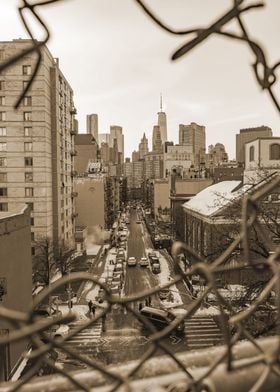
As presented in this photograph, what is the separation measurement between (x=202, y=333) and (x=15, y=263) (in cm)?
894

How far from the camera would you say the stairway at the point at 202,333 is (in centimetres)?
1585

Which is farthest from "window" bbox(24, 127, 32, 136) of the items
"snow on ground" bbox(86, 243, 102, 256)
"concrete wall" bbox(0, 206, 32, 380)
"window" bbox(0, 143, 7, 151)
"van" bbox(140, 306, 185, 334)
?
"van" bbox(140, 306, 185, 334)

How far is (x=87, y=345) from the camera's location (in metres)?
16.0

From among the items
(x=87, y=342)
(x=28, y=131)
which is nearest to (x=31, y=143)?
(x=28, y=131)

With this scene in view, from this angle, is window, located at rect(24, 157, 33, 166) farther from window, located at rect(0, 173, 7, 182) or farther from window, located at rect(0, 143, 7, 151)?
window, located at rect(0, 173, 7, 182)

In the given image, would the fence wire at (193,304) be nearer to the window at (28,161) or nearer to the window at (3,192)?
the window at (28,161)

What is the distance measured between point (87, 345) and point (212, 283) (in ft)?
53.4

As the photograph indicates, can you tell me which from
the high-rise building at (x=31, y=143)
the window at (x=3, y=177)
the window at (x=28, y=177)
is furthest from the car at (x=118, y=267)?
the window at (x=3, y=177)

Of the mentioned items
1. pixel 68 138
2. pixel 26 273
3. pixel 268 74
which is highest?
pixel 68 138

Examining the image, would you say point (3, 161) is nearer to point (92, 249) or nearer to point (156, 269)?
point (156, 269)

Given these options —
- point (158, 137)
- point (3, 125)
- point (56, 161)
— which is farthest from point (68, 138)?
point (158, 137)

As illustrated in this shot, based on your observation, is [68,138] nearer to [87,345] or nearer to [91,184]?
[91,184]

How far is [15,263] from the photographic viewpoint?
12711mm

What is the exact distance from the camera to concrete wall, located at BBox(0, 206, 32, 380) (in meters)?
11.6
